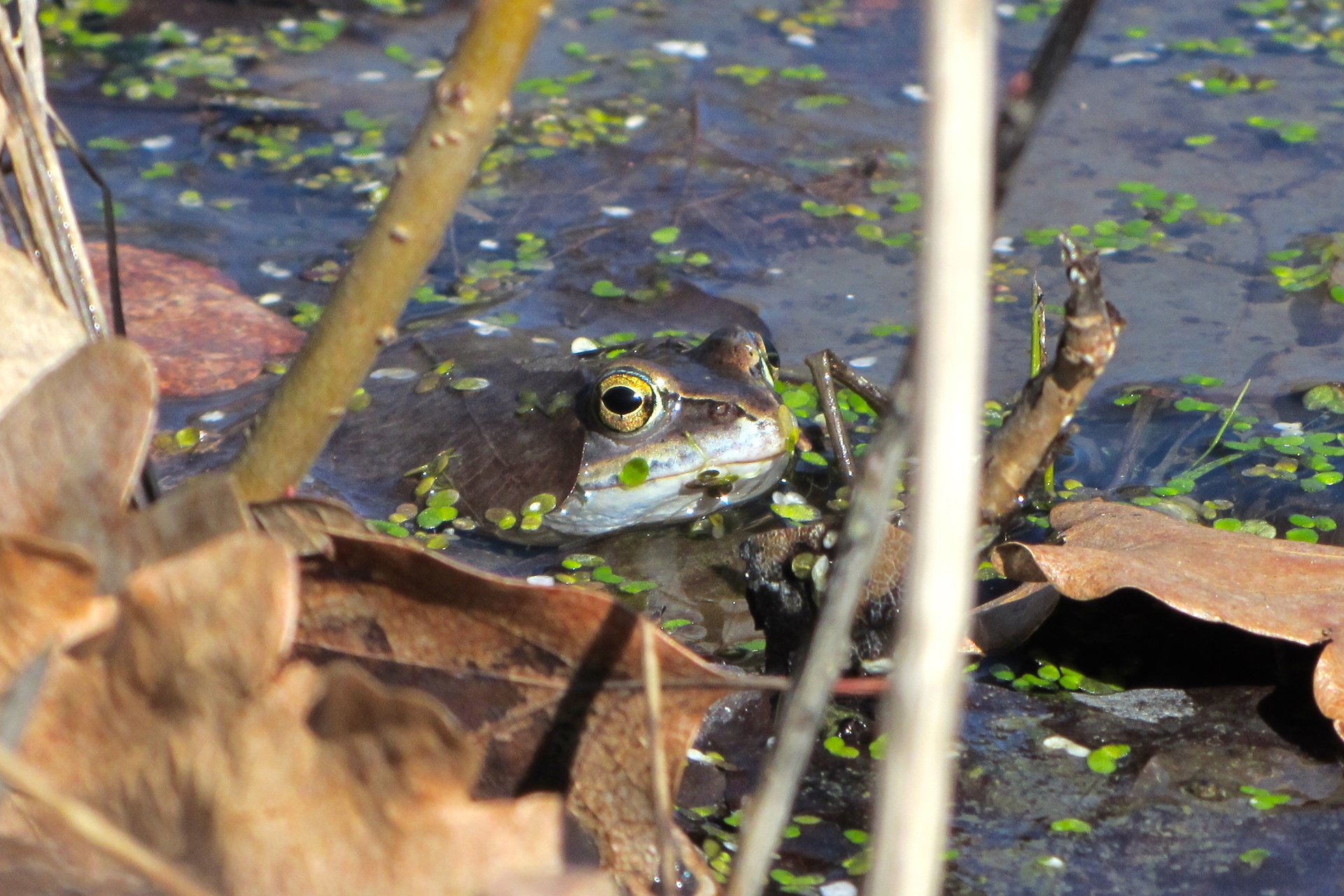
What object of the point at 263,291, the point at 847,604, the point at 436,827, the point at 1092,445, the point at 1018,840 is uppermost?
the point at 847,604

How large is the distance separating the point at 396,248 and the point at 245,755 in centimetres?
48

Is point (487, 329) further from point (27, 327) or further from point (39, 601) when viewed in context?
point (39, 601)

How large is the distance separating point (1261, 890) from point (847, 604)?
1.05m

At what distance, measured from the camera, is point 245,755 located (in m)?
1.08

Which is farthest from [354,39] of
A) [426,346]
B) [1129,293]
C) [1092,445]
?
[1092,445]

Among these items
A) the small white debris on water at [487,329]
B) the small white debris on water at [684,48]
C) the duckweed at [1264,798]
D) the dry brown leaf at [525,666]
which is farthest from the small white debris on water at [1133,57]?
the dry brown leaf at [525,666]

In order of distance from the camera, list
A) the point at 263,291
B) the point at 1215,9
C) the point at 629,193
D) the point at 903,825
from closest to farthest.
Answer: the point at 903,825
the point at 263,291
the point at 629,193
the point at 1215,9

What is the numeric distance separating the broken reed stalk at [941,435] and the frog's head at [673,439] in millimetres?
2169

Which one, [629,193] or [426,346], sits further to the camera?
[629,193]

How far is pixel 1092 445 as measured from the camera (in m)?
3.35

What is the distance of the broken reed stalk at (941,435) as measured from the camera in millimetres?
774

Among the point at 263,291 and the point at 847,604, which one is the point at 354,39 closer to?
the point at 263,291

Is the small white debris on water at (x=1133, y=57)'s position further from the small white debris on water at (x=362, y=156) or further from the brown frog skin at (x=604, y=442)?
the brown frog skin at (x=604, y=442)

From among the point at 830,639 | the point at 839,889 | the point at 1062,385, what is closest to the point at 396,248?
the point at 830,639
